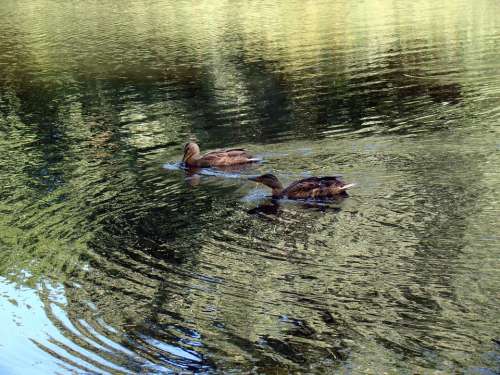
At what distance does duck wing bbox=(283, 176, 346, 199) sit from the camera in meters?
14.5

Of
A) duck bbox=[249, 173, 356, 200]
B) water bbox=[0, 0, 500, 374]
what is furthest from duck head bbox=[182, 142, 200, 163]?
duck bbox=[249, 173, 356, 200]

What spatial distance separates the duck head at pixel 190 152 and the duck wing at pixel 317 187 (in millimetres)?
3670

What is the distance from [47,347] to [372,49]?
27.6 m

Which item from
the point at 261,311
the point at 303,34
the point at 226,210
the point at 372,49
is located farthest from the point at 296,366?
the point at 303,34

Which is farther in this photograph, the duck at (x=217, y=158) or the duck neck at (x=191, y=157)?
the duck neck at (x=191, y=157)

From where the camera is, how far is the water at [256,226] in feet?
31.1

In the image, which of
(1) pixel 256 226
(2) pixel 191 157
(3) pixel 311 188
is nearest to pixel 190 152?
(2) pixel 191 157

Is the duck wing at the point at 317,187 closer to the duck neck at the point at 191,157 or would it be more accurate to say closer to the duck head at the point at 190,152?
the duck neck at the point at 191,157

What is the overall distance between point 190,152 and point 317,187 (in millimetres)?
4540

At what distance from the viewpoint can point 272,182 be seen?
1529 cm

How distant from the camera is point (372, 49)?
35.4 metres

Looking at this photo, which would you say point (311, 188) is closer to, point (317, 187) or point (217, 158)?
point (317, 187)

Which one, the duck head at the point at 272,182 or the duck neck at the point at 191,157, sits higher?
the duck head at the point at 272,182

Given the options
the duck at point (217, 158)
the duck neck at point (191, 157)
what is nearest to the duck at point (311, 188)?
the duck at point (217, 158)
